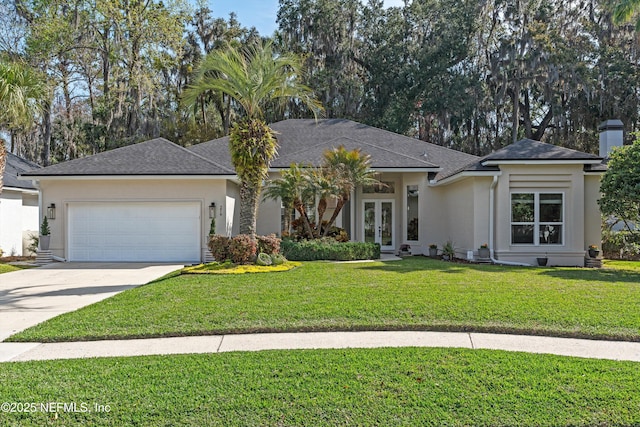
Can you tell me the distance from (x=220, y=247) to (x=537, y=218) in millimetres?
9565

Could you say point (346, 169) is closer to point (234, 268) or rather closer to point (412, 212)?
point (412, 212)

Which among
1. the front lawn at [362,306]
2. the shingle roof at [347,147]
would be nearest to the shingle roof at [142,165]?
the shingle roof at [347,147]

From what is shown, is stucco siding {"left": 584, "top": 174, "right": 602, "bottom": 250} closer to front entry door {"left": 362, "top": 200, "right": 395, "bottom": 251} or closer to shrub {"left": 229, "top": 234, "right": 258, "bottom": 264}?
front entry door {"left": 362, "top": 200, "right": 395, "bottom": 251}

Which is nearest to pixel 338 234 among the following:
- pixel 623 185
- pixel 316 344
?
pixel 623 185

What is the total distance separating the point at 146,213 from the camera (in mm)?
14789

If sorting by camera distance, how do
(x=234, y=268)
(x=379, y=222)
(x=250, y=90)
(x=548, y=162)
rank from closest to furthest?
(x=250, y=90), (x=234, y=268), (x=548, y=162), (x=379, y=222)

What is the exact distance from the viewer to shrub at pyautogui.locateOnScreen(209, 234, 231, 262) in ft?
39.0

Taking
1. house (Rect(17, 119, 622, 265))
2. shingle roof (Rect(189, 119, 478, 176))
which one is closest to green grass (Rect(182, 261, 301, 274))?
house (Rect(17, 119, 622, 265))

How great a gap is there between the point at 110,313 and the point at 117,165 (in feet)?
29.7

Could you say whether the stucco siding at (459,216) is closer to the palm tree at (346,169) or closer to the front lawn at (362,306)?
the palm tree at (346,169)

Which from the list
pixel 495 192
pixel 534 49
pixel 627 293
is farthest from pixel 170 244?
pixel 534 49

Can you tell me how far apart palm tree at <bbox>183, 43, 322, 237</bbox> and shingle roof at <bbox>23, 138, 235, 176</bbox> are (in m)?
2.66

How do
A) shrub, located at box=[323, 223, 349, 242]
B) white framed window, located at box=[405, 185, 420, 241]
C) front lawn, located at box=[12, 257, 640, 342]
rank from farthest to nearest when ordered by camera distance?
white framed window, located at box=[405, 185, 420, 241], shrub, located at box=[323, 223, 349, 242], front lawn, located at box=[12, 257, 640, 342]

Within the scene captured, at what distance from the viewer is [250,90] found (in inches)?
450
